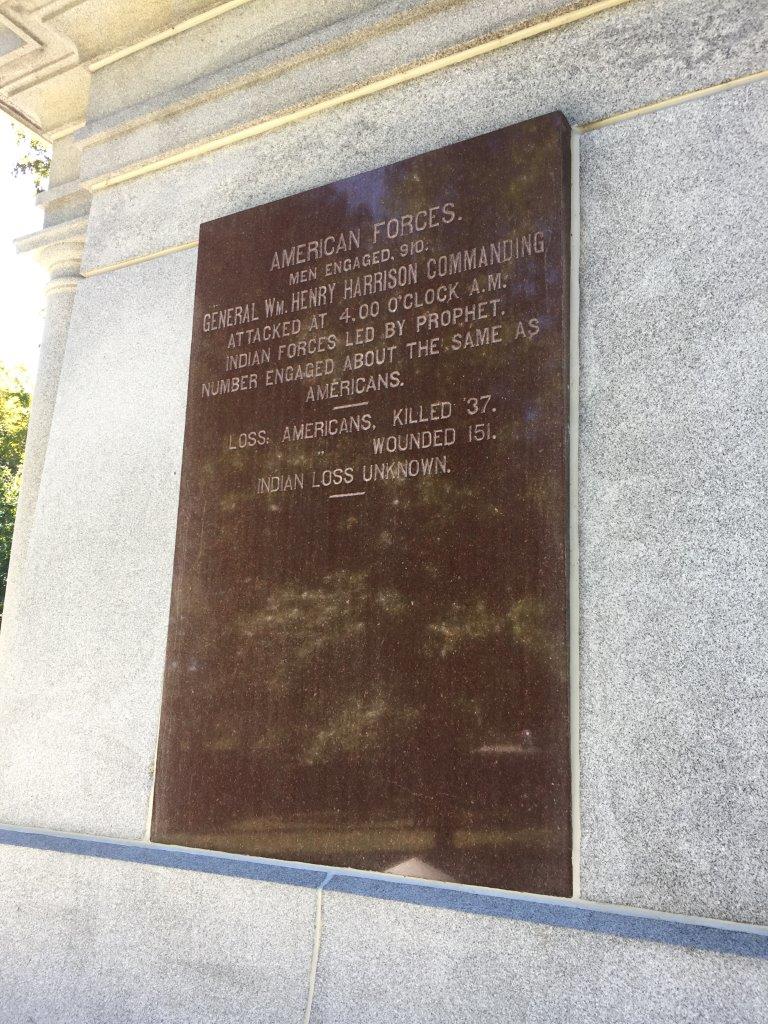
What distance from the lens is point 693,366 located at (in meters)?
3.71

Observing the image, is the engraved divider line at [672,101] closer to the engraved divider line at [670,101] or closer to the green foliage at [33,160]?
the engraved divider line at [670,101]

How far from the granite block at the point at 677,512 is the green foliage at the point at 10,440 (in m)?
24.1

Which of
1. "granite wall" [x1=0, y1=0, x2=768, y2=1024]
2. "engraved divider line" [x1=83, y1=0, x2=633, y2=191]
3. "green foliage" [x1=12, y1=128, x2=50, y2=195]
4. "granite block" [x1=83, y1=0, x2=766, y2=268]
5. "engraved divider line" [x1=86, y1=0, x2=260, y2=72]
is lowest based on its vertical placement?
"granite wall" [x1=0, y1=0, x2=768, y2=1024]

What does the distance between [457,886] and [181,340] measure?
3.60 m

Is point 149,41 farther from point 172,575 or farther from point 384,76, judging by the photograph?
point 172,575

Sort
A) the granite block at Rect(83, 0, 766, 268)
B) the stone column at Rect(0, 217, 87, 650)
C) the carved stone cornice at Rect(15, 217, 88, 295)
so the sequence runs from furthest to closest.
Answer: the carved stone cornice at Rect(15, 217, 88, 295) → the stone column at Rect(0, 217, 87, 650) → the granite block at Rect(83, 0, 766, 268)

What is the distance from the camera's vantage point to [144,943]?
14.1 feet

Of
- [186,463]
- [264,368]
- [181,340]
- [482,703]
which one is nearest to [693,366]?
[482,703]

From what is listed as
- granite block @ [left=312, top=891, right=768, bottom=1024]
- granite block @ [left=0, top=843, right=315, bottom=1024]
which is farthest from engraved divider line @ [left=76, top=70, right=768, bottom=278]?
granite block @ [left=0, top=843, right=315, bottom=1024]

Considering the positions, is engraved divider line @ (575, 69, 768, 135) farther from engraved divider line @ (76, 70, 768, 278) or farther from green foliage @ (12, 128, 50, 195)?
green foliage @ (12, 128, 50, 195)

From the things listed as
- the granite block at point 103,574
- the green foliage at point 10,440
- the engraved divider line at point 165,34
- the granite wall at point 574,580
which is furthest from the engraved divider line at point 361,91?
the green foliage at point 10,440

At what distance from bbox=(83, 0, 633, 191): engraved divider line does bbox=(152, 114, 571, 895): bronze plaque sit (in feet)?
2.13

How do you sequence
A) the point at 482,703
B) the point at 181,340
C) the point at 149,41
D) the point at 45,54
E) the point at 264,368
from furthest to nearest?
1. the point at 45,54
2. the point at 149,41
3. the point at 181,340
4. the point at 264,368
5. the point at 482,703

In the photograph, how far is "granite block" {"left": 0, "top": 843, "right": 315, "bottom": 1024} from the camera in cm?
392
